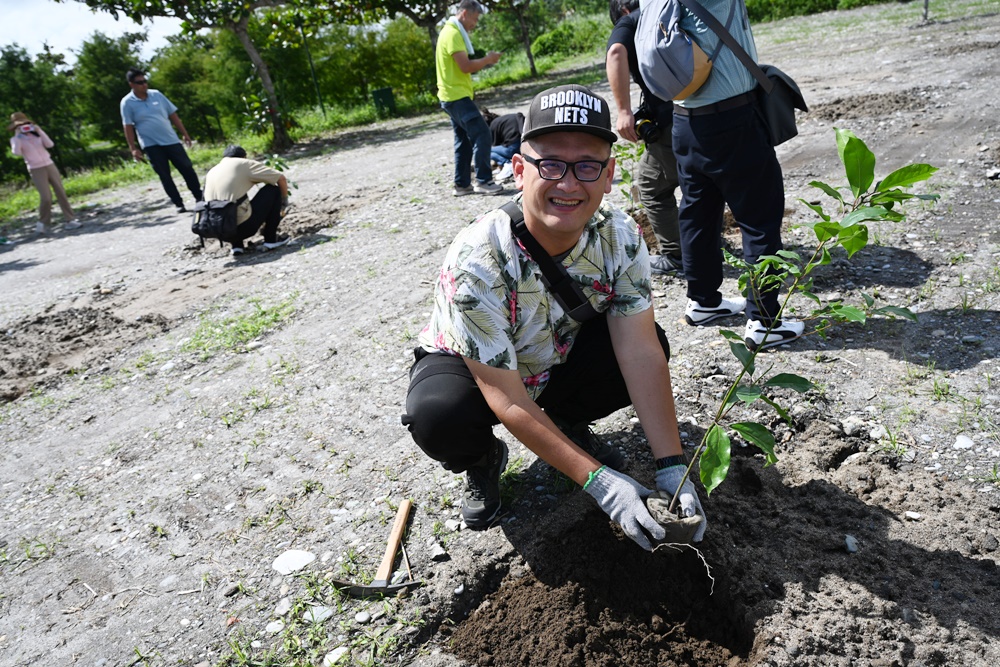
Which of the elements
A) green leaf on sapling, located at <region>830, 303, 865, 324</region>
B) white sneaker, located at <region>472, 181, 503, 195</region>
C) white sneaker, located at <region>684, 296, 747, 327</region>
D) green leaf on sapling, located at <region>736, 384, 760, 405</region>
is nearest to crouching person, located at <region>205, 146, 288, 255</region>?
white sneaker, located at <region>472, 181, 503, 195</region>

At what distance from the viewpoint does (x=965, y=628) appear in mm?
1747

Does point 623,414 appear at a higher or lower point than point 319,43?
lower

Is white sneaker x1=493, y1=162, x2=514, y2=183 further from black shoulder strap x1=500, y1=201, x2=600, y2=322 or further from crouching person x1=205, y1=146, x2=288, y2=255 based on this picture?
black shoulder strap x1=500, y1=201, x2=600, y2=322

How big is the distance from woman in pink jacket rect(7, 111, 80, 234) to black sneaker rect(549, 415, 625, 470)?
938 cm

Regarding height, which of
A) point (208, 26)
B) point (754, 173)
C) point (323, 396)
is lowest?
point (323, 396)

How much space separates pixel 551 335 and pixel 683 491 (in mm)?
643

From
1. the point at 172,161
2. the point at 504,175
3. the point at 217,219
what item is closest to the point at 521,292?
the point at 217,219

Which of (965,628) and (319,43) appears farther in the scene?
(319,43)

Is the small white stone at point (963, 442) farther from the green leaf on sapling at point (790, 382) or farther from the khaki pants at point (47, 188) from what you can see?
the khaki pants at point (47, 188)

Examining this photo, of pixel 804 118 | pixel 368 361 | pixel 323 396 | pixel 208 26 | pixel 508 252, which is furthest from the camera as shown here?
pixel 208 26

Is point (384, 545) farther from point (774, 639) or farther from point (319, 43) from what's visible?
point (319, 43)

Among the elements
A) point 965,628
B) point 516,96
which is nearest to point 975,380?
point 965,628

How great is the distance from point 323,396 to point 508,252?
1.97 m

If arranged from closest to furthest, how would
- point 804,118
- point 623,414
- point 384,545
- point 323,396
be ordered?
point 384,545 → point 623,414 → point 323,396 → point 804,118
